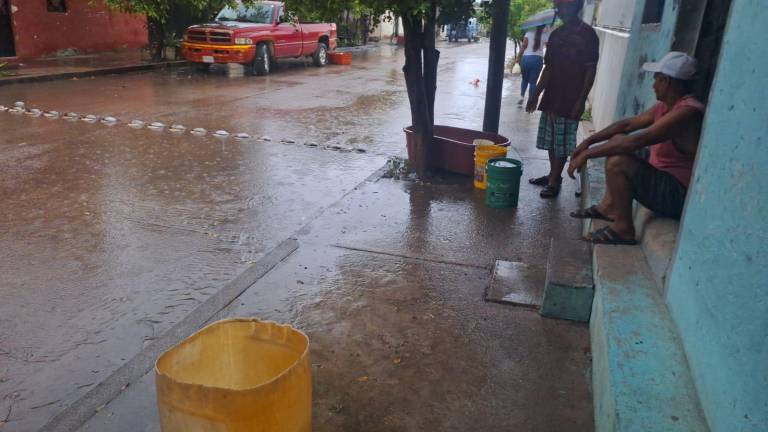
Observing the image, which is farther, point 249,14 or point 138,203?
point 249,14

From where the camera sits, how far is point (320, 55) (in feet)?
62.3

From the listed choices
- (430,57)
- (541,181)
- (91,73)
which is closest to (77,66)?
(91,73)

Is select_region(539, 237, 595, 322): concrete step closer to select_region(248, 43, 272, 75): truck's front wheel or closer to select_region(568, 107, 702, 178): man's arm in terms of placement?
select_region(568, 107, 702, 178): man's arm

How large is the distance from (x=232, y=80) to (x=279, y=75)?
6.30 feet

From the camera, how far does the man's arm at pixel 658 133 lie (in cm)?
341

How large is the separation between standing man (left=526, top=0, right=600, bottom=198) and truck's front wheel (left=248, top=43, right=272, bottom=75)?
1109cm

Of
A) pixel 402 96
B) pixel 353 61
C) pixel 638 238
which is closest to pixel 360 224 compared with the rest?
pixel 638 238

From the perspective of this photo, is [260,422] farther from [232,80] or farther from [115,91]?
[232,80]

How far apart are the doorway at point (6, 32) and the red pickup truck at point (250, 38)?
13.9 ft

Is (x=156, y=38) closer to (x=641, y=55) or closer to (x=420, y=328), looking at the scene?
(x=641, y=55)

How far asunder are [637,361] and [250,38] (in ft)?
47.2

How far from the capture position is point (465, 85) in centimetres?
1546

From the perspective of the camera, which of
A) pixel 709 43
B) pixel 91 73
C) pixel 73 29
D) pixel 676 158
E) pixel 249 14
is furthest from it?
pixel 73 29

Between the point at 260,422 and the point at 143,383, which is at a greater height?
the point at 260,422
